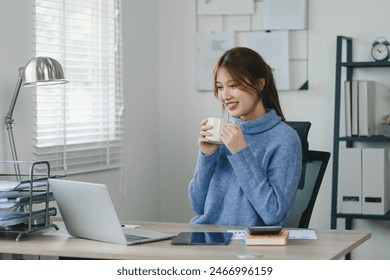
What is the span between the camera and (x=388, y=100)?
411 cm

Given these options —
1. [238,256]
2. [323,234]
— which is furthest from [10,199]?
[323,234]

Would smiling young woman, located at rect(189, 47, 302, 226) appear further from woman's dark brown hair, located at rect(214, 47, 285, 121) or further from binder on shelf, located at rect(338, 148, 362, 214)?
binder on shelf, located at rect(338, 148, 362, 214)

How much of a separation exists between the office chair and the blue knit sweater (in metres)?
0.33

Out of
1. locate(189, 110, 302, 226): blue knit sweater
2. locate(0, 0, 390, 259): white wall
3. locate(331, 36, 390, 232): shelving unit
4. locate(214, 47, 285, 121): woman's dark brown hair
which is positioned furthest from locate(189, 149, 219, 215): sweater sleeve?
locate(331, 36, 390, 232): shelving unit

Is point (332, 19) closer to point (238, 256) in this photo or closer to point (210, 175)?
point (210, 175)

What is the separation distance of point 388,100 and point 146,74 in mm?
1390

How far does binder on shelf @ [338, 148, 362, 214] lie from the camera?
400cm

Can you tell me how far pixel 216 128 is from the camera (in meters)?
2.38

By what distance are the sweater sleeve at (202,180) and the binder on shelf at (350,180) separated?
5.34ft

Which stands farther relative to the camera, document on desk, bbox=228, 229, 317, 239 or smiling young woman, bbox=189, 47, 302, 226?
smiling young woman, bbox=189, 47, 302, 226

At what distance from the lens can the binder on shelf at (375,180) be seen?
3945mm

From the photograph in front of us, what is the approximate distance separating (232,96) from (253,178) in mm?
284

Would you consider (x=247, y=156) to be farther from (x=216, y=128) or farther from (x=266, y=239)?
(x=266, y=239)
